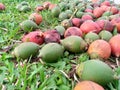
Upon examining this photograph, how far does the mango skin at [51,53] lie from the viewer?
1886 mm

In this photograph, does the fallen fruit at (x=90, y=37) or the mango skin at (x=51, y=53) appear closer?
the mango skin at (x=51, y=53)

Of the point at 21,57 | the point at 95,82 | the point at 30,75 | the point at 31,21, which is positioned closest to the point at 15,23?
the point at 31,21

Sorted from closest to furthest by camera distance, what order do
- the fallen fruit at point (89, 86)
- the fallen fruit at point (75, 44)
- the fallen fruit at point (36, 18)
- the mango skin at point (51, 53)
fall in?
the fallen fruit at point (89, 86), the mango skin at point (51, 53), the fallen fruit at point (75, 44), the fallen fruit at point (36, 18)

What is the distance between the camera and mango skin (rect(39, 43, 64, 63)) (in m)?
1.89

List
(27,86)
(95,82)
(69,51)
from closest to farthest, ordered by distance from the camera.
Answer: (95,82)
(27,86)
(69,51)

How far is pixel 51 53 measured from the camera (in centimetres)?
190

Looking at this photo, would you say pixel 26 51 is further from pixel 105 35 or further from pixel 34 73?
pixel 105 35

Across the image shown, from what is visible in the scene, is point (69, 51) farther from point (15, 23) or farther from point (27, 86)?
point (15, 23)

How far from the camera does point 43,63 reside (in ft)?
6.37

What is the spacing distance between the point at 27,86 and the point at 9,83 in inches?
5.0

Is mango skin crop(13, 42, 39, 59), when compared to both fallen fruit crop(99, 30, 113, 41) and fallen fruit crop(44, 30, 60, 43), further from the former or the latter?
fallen fruit crop(99, 30, 113, 41)

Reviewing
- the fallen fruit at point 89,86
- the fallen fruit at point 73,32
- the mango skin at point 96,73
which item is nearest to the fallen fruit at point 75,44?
the fallen fruit at point 73,32

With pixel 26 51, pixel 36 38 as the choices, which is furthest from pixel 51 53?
pixel 36 38

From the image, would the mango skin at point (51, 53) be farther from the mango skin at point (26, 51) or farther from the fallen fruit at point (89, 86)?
the fallen fruit at point (89, 86)
